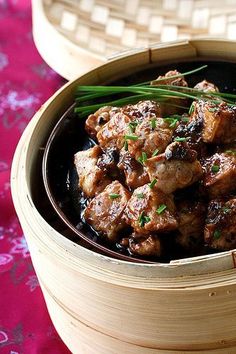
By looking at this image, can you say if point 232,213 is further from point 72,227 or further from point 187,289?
point 72,227

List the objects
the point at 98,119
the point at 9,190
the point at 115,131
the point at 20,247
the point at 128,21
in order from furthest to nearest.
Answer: the point at 128,21 → the point at 9,190 → the point at 20,247 → the point at 98,119 → the point at 115,131

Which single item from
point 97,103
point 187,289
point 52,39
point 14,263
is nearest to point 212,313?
point 187,289

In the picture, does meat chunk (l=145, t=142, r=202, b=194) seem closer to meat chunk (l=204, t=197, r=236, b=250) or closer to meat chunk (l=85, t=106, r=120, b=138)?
meat chunk (l=204, t=197, r=236, b=250)

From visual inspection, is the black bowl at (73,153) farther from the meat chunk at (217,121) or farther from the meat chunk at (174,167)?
the meat chunk at (217,121)

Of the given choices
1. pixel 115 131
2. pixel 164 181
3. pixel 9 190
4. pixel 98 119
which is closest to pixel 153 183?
pixel 164 181

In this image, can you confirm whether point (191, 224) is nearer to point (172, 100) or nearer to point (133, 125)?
point (133, 125)

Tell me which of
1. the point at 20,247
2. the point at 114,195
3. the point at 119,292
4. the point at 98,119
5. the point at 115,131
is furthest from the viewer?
the point at 20,247
